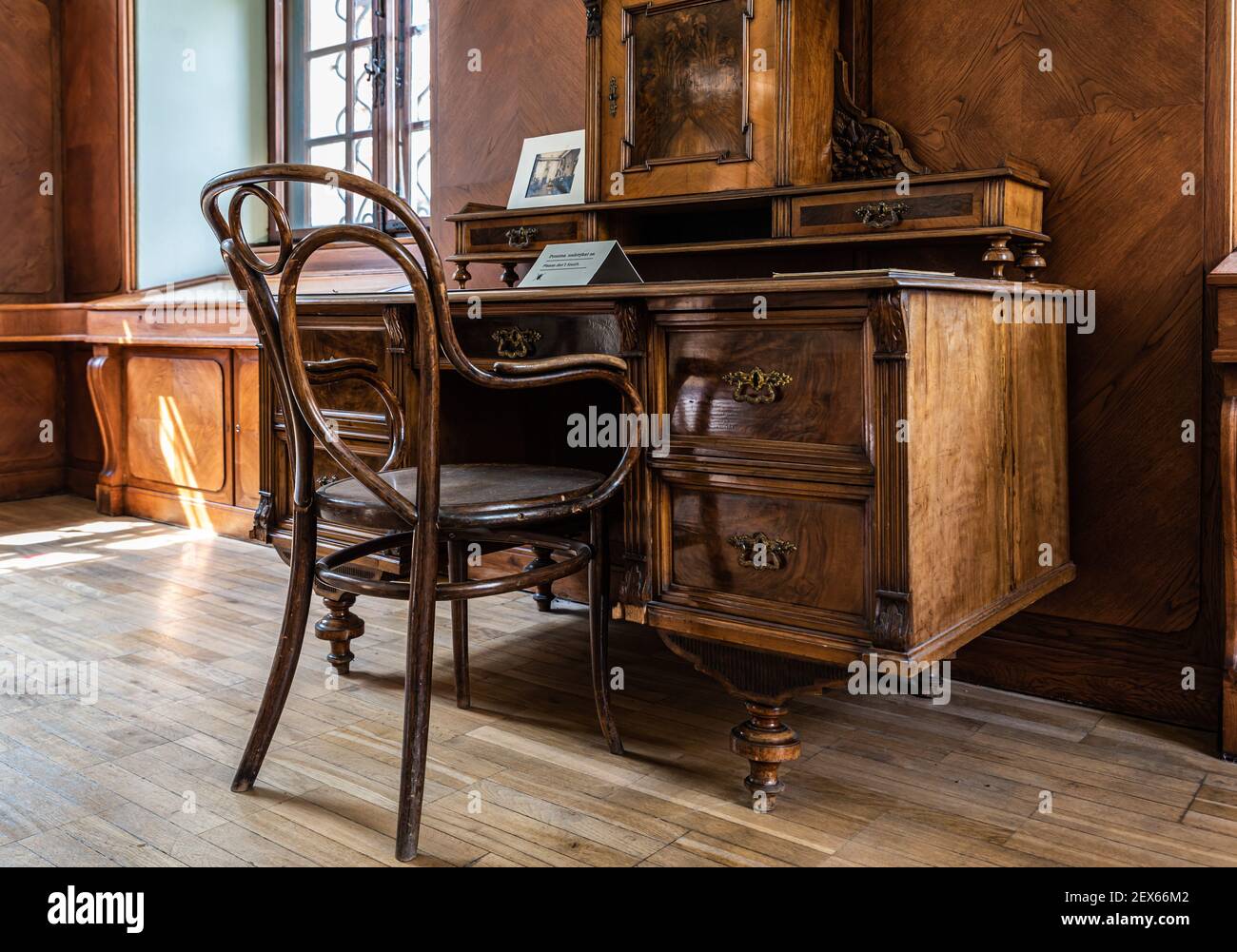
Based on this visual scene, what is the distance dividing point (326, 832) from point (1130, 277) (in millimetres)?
1822

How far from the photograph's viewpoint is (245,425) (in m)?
4.15

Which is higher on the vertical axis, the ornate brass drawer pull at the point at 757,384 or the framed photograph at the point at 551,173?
the framed photograph at the point at 551,173

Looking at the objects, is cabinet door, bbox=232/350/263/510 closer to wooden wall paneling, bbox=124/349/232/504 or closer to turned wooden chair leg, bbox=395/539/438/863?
wooden wall paneling, bbox=124/349/232/504

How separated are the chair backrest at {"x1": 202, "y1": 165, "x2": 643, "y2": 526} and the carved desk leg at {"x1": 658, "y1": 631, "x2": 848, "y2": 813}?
0.36 meters

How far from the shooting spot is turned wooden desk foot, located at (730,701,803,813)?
180cm

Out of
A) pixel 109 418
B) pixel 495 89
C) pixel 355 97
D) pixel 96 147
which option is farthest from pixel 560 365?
pixel 96 147

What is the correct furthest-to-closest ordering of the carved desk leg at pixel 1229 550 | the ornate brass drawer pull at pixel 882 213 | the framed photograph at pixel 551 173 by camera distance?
the framed photograph at pixel 551 173
the ornate brass drawer pull at pixel 882 213
the carved desk leg at pixel 1229 550

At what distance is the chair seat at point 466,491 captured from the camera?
1.77 meters

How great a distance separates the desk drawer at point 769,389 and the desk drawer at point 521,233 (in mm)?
968

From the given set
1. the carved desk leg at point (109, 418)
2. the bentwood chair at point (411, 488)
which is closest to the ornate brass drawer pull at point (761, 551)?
the bentwood chair at point (411, 488)

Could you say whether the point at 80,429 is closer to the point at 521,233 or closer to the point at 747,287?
the point at 521,233

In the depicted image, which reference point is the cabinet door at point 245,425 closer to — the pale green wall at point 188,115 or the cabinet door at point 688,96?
the pale green wall at point 188,115

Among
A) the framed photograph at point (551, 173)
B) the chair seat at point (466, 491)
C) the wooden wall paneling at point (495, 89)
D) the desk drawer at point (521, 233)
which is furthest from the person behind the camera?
the wooden wall paneling at point (495, 89)
